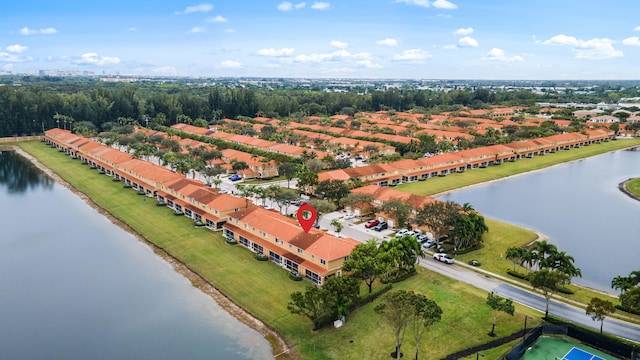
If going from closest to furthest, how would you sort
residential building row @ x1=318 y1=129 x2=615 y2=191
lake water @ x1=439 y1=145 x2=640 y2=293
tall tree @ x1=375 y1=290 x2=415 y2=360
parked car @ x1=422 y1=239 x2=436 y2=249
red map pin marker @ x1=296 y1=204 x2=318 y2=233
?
1. tall tree @ x1=375 y1=290 x2=415 y2=360
2. red map pin marker @ x1=296 y1=204 x2=318 y2=233
3. lake water @ x1=439 y1=145 x2=640 y2=293
4. parked car @ x1=422 y1=239 x2=436 y2=249
5. residential building row @ x1=318 y1=129 x2=615 y2=191

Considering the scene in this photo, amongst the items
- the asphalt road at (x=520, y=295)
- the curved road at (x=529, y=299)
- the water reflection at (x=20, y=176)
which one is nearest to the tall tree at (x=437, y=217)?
the asphalt road at (x=520, y=295)

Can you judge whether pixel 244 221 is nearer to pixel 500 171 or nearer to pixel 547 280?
pixel 547 280

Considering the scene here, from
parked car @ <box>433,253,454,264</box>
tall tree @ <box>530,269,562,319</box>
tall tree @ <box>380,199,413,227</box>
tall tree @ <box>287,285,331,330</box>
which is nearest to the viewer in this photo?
tall tree @ <box>287,285,331,330</box>

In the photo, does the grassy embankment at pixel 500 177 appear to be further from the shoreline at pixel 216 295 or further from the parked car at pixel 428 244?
the shoreline at pixel 216 295

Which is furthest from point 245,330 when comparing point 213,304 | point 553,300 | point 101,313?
point 553,300

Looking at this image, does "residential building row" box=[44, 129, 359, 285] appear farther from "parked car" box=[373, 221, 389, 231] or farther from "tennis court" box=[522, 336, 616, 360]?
"tennis court" box=[522, 336, 616, 360]

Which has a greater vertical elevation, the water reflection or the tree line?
the tree line

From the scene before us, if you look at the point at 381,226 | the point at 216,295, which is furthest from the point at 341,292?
the point at 381,226

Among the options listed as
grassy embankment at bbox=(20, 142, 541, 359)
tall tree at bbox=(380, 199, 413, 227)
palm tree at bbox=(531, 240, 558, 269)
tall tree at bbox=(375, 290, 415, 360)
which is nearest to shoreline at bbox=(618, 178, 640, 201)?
grassy embankment at bbox=(20, 142, 541, 359)
